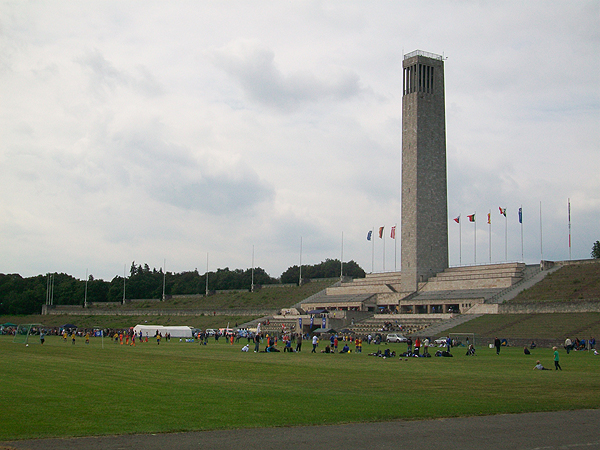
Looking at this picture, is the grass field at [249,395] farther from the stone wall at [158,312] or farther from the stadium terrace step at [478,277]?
the stone wall at [158,312]

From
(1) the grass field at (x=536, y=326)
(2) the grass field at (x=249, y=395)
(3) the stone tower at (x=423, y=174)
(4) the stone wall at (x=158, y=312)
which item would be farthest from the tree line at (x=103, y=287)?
Result: (2) the grass field at (x=249, y=395)

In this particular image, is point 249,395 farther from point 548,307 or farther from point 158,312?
point 158,312

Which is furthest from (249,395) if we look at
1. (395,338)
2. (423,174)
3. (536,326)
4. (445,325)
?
(423,174)

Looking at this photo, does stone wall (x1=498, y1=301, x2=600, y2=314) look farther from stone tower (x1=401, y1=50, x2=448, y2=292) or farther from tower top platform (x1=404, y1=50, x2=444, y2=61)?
tower top platform (x1=404, y1=50, x2=444, y2=61)

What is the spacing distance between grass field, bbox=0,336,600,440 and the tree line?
115112 millimetres

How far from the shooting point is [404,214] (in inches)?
3880

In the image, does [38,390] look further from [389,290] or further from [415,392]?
[389,290]

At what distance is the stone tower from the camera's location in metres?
96.6

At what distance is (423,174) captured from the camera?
3799 inches

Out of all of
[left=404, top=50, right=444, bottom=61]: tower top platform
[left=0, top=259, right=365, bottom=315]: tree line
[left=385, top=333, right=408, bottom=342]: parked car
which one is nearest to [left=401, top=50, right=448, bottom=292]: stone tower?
[left=404, top=50, right=444, bottom=61]: tower top platform

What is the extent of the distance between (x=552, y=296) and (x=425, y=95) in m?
37.1

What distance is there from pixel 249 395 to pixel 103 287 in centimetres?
14411

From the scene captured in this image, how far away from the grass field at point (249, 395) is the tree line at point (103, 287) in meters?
115

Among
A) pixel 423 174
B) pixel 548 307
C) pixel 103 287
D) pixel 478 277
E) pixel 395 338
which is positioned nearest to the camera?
pixel 395 338
